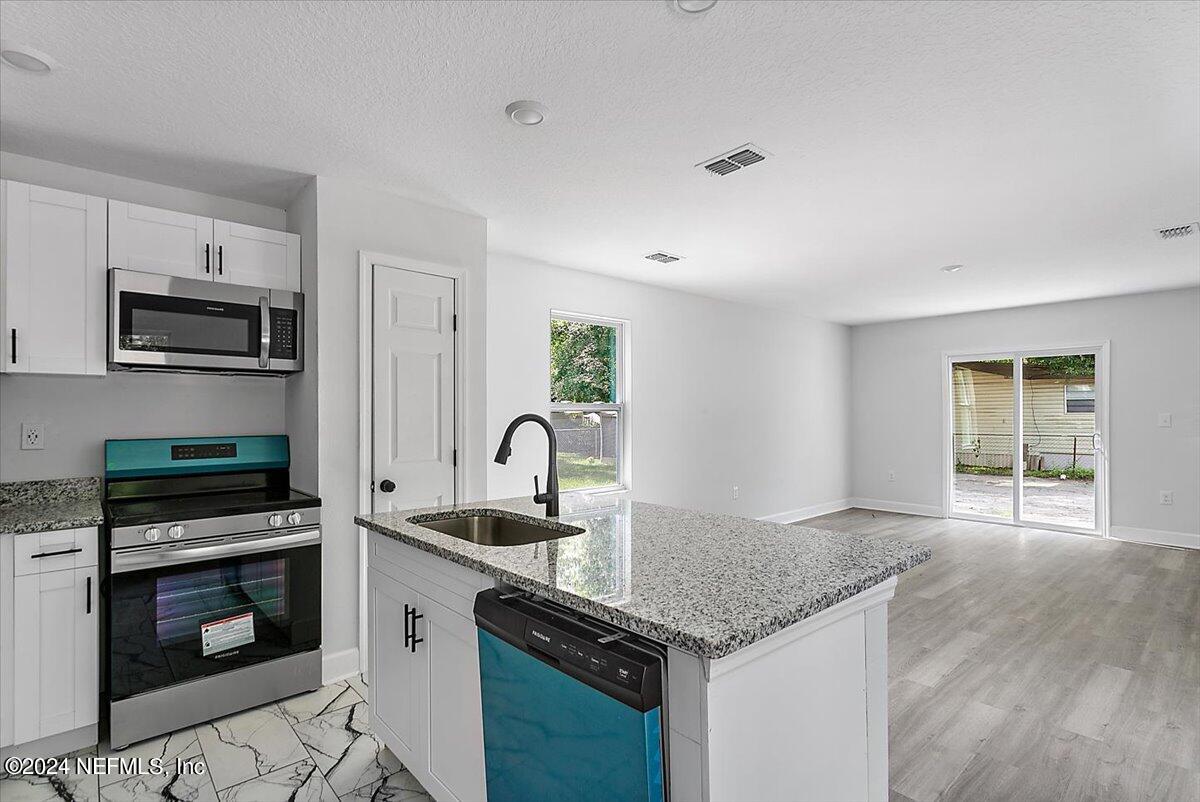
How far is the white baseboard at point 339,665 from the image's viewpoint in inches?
114

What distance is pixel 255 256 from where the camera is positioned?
9.77 ft

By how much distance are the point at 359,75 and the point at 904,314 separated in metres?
6.59

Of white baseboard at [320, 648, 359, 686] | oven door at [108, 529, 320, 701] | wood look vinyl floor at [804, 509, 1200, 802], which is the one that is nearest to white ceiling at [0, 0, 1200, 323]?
oven door at [108, 529, 320, 701]

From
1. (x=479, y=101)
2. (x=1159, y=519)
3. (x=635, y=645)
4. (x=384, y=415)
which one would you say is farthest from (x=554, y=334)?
(x=1159, y=519)

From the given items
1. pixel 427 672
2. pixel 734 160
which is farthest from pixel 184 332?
pixel 734 160

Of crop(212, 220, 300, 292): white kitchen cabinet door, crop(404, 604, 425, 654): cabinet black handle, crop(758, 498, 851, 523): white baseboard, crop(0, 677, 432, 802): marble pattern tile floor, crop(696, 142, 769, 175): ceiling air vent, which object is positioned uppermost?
crop(696, 142, 769, 175): ceiling air vent

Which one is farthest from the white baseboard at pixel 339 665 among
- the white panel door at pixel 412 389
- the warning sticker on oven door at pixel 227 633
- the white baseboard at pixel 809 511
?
the white baseboard at pixel 809 511

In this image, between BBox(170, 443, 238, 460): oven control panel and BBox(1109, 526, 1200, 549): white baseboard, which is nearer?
BBox(170, 443, 238, 460): oven control panel

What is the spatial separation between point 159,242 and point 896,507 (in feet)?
25.4

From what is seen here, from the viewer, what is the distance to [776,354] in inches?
271

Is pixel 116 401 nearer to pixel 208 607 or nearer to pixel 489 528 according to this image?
pixel 208 607

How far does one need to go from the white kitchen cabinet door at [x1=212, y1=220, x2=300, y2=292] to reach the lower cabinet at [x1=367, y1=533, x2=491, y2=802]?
1.56 meters

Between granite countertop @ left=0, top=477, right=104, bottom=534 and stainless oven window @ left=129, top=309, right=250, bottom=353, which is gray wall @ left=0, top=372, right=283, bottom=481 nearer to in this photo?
granite countertop @ left=0, top=477, right=104, bottom=534

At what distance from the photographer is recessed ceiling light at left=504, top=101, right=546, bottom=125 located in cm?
228
